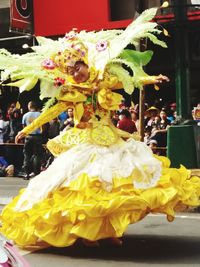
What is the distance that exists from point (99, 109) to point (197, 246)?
1905 millimetres

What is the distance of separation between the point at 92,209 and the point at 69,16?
533 inches

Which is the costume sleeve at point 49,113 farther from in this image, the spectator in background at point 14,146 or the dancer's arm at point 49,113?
the spectator in background at point 14,146

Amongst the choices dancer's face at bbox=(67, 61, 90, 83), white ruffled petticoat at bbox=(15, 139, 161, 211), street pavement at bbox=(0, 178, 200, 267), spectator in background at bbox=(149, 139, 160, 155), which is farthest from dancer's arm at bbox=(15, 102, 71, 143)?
spectator in background at bbox=(149, 139, 160, 155)

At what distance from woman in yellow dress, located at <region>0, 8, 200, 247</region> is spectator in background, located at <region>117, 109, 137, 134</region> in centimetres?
565

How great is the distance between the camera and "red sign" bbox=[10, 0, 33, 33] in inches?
719

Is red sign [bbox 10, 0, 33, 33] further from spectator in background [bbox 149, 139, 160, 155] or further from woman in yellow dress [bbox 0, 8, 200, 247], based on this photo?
woman in yellow dress [bbox 0, 8, 200, 247]

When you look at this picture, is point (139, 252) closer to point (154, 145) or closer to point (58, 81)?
point (58, 81)

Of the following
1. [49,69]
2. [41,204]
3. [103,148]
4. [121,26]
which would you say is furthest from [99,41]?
[121,26]

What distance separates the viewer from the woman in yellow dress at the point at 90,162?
6555mm

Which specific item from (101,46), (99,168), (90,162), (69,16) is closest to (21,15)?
(69,16)

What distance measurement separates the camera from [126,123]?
13.5 meters

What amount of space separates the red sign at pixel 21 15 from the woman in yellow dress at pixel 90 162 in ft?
35.3

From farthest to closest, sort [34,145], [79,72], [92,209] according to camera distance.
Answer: [34,145] → [79,72] → [92,209]

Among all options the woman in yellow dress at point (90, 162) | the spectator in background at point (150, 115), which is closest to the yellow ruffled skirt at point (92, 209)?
the woman in yellow dress at point (90, 162)
